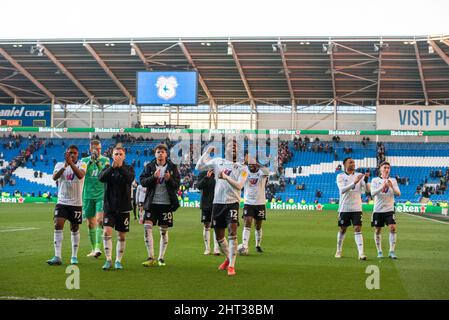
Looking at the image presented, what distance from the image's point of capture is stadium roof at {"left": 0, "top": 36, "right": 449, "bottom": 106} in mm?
46750

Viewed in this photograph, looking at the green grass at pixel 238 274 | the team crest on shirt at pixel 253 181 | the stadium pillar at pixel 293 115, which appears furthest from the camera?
the stadium pillar at pixel 293 115

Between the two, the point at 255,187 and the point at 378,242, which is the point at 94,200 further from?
the point at 378,242

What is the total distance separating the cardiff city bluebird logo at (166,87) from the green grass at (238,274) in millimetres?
28581

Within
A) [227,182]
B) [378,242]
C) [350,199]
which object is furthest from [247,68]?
[227,182]

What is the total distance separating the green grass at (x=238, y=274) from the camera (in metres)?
9.76

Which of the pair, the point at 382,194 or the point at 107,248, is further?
the point at 382,194

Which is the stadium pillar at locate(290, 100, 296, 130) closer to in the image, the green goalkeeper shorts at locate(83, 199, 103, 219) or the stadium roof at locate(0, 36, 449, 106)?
the stadium roof at locate(0, 36, 449, 106)

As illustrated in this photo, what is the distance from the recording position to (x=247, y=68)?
50625mm

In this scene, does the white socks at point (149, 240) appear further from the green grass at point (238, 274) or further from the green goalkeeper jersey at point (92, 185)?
the green goalkeeper jersey at point (92, 185)

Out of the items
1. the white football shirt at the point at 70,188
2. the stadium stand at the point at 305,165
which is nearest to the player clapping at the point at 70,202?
the white football shirt at the point at 70,188

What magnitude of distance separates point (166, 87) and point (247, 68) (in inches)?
272

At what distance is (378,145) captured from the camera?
55.2 meters
